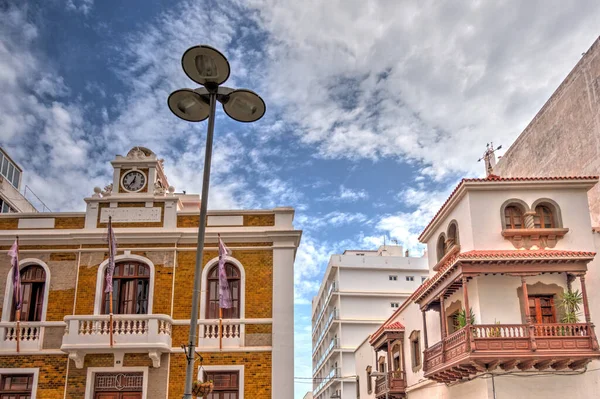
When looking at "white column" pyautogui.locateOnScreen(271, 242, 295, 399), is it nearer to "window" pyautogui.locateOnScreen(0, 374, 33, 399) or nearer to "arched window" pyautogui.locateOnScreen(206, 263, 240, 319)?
"arched window" pyautogui.locateOnScreen(206, 263, 240, 319)

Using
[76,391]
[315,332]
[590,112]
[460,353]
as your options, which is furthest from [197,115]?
[315,332]

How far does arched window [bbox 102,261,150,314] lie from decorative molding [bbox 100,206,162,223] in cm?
161

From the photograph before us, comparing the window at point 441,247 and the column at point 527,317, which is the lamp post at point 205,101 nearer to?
the column at point 527,317

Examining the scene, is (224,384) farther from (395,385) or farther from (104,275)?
(395,385)

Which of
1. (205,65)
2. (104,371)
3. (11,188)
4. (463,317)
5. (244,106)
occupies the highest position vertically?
(11,188)

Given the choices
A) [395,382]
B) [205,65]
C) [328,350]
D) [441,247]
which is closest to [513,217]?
[441,247]

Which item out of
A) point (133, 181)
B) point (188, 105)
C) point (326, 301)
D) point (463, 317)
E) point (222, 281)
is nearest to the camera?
point (188, 105)

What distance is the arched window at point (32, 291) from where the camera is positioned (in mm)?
22344

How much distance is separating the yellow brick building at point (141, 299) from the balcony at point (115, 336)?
33 mm

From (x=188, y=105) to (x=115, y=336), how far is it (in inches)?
477

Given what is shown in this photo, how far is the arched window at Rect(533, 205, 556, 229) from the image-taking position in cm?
2545

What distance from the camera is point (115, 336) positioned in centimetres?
2084

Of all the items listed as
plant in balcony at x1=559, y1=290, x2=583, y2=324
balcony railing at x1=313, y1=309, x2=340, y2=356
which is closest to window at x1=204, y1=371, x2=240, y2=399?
plant in balcony at x1=559, y1=290, x2=583, y2=324

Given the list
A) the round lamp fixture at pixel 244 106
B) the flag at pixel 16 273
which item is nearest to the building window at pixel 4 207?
the flag at pixel 16 273
